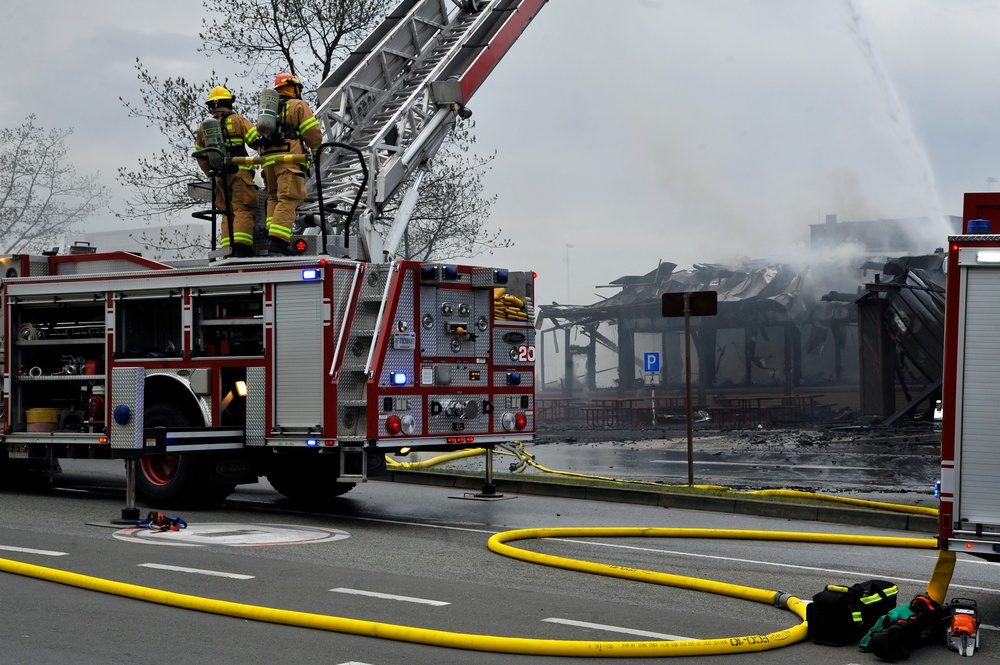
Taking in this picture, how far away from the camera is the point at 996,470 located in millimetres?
6367

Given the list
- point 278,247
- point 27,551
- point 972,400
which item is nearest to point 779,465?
point 278,247

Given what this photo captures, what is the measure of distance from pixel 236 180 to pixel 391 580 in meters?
5.56

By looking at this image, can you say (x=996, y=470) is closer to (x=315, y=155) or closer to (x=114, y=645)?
(x=114, y=645)

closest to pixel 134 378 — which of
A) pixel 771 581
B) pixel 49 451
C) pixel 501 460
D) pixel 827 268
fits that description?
pixel 49 451

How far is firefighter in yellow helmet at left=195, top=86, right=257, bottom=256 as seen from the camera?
461 inches

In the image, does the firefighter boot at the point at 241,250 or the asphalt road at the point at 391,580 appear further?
the firefighter boot at the point at 241,250

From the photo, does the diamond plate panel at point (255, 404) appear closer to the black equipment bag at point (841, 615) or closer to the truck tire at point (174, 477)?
the truck tire at point (174, 477)

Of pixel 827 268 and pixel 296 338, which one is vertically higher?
pixel 827 268

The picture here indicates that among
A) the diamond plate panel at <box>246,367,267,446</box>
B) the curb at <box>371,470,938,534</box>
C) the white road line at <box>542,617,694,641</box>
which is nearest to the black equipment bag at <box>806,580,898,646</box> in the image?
the white road line at <box>542,617,694,641</box>

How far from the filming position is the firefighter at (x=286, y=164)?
1130 centimetres

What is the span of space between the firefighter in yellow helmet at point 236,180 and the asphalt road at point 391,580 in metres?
2.70

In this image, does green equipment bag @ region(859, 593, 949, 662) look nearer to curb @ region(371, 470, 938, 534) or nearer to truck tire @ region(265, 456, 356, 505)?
curb @ region(371, 470, 938, 534)

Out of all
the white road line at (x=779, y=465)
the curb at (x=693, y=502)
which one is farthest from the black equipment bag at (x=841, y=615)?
the white road line at (x=779, y=465)

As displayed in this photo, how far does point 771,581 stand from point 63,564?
15.4 feet
